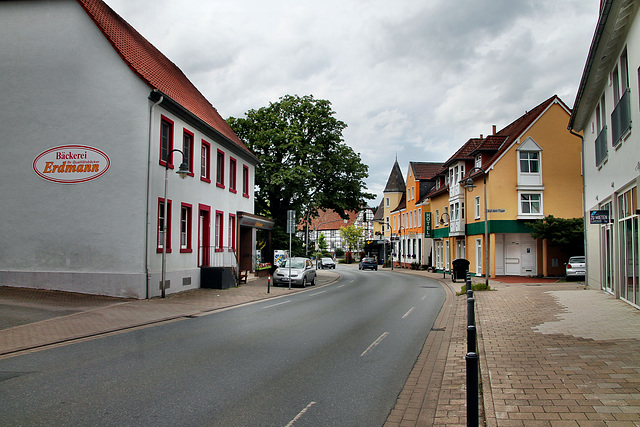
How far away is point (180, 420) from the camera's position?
5328mm

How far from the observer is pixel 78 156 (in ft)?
60.5

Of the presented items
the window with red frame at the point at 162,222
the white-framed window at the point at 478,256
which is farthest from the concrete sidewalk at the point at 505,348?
the white-framed window at the point at 478,256

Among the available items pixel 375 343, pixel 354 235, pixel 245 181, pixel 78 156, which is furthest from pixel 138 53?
pixel 354 235

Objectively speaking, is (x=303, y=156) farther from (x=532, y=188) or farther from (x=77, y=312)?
(x=77, y=312)

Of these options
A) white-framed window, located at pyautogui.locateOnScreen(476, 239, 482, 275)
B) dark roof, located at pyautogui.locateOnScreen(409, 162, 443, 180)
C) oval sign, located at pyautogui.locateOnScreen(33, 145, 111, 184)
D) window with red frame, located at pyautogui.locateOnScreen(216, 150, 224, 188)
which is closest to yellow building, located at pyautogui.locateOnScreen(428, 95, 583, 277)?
white-framed window, located at pyautogui.locateOnScreen(476, 239, 482, 275)

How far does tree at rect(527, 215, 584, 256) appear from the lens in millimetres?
31641

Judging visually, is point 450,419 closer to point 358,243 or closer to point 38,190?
point 38,190

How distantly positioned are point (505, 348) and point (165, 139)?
Answer: 15489mm

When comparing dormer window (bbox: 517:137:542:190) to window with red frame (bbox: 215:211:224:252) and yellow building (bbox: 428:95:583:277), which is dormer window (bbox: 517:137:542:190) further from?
window with red frame (bbox: 215:211:224:252)

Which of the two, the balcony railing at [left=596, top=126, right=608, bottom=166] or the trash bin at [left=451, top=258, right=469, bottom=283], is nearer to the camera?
the balcony railing at [left=596, top=126, right=608, bottom=166]

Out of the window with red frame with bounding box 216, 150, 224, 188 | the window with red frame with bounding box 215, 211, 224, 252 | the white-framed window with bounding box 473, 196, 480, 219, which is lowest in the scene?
the window with red frame with bounding box 215, 211, 224, 252

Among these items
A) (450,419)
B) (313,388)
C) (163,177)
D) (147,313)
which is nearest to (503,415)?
(450,419)

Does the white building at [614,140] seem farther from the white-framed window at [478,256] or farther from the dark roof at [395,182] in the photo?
the dark roof at [395,182]

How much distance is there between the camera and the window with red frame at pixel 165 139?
1956 cm
